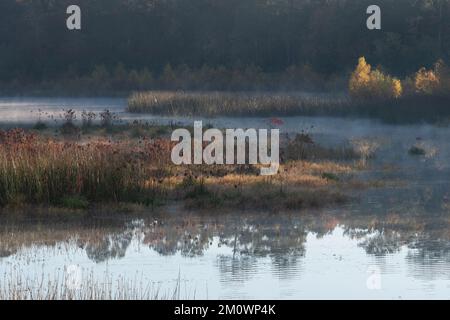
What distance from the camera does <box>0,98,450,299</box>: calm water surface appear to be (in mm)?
10625

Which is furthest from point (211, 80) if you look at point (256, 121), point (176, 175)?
point (176, 175)

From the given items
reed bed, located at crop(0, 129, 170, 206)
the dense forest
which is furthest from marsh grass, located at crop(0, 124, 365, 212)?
the dense forest

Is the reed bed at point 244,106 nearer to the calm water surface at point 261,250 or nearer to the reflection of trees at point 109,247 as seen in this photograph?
the calm water surface at point 261,250

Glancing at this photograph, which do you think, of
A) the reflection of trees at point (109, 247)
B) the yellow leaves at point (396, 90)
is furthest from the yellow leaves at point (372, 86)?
the reflection of trees at point (109, 247)

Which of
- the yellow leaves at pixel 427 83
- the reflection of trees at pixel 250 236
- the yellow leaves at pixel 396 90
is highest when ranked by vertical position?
the reflection of trees at pixel 250 236

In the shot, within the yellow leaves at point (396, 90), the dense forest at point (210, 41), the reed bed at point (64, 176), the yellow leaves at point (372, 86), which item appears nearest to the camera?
the reed bed at point (64, 176)

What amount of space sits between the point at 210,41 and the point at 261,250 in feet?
172

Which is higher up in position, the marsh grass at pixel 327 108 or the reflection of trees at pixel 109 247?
the reflection of trees at pixel 109 247

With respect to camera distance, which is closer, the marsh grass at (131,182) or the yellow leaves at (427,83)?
the marsh grass at (131,182)

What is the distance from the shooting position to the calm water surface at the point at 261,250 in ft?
34.9

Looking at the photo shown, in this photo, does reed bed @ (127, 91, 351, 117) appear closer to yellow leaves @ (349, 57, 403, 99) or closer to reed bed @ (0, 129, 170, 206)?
yellow leaves @ (349, 57, 403, 99)

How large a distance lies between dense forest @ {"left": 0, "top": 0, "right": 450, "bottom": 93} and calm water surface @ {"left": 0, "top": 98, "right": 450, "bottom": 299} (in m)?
33.6

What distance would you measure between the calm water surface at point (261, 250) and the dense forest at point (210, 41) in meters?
33.6

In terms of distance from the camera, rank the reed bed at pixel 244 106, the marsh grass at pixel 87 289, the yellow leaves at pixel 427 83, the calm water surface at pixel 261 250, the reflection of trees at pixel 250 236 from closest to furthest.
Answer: the marsh grass at pixel 87 289 < the calm water surface at pixel 261 250 < the reflection of trees at pixel 250 236 < the reed bed at pixel 244 106 < the yellow leaves at pixel 427 83
